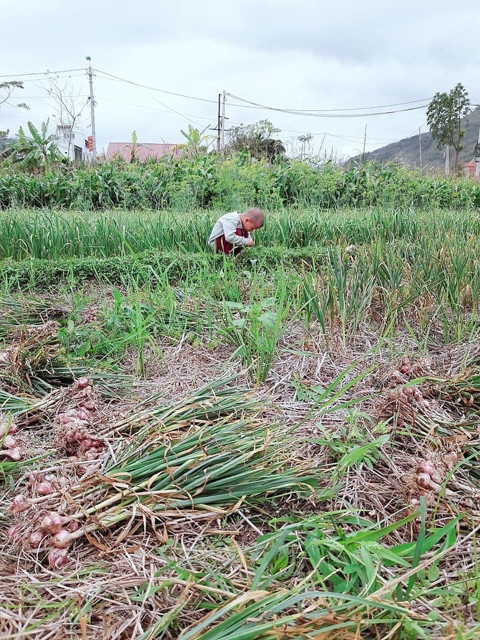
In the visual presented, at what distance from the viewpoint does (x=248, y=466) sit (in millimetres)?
1187

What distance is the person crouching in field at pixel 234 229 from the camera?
3773 millimetres

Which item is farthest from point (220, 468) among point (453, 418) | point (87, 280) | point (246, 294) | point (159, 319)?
point (87, 280)

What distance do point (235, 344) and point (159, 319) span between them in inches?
19.1

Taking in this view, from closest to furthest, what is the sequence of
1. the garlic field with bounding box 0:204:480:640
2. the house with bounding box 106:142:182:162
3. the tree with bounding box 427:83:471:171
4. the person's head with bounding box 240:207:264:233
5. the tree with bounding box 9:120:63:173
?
the garlic field with bounding box 0:204:480:640 < the person's head with bounding box 240:207:264:233 < the tree with bounding box 9:120:63:173 < the house with bounding box 106:142:182:162 < the tree with bounding box 427:83:471:171

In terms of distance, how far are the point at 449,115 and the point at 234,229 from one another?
85.8 ft

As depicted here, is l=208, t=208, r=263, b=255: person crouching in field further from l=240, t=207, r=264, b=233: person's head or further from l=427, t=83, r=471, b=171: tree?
l=427, t=83, r=471, b=171: tree

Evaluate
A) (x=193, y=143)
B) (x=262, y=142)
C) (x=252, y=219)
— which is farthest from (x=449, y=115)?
(x=252, y=219)

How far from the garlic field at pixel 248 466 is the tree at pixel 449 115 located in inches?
1029

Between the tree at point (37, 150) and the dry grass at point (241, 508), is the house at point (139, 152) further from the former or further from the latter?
the dry grass at point (241, 508)

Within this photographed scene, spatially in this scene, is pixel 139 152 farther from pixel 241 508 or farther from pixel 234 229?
pixel 241 508

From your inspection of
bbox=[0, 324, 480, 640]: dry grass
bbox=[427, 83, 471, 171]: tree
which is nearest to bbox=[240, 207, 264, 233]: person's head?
bbox=[0, 324, 480, 640]: dry grass

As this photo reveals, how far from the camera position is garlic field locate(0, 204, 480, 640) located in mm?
834

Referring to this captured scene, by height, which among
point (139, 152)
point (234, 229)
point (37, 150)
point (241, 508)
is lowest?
point (241, 508)

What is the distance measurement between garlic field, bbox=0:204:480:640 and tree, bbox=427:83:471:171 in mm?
26148
